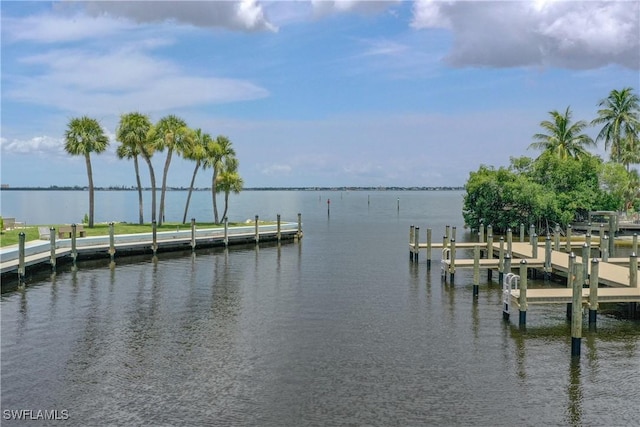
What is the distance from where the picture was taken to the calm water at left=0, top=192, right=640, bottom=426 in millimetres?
14984

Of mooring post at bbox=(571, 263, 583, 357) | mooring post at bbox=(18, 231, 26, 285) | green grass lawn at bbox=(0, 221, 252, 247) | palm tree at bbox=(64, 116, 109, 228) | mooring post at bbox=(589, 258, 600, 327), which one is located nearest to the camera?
mooring post at bbox=(571, 263, 583, 357)

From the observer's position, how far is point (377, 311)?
26.0 m

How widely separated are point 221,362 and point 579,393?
10.6 metres

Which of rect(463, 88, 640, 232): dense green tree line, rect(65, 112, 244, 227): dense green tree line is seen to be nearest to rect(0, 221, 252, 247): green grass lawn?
rect(65, 112, 244, 227): dense green tree line

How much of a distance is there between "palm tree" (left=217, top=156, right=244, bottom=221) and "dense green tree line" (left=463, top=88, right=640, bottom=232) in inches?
1082

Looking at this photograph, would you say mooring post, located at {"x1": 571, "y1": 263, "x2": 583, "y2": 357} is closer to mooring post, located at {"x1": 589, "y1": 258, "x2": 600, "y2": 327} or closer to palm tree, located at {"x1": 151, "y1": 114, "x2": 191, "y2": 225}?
mooring post, located at {"x1": 589, "y1": 258, "x2": 600, "y2": 327}

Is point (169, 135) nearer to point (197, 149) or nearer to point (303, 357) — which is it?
point (197, 149)

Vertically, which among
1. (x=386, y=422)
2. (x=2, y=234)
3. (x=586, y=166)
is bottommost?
(x=386, y=422)

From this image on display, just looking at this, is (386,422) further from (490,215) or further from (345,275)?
(490,215)

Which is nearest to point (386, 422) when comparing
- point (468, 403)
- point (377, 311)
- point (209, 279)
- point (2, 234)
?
point (468, 403)

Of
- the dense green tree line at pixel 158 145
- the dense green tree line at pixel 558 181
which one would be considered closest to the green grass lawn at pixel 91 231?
the dense green tree line at pixel 158 145

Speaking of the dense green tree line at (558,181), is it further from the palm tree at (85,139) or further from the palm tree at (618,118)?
the palm tree at (85,139)

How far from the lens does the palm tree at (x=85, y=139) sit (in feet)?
181

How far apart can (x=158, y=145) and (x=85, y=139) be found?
22.6 feet
